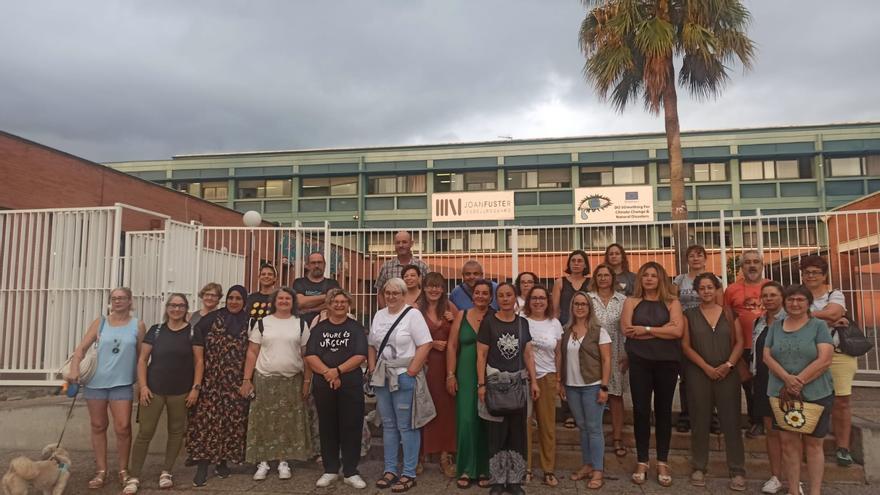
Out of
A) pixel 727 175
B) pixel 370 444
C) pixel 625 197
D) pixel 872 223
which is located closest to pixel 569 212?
pixel 625 197

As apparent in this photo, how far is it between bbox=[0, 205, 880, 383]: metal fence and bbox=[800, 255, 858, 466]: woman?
5.62 ft

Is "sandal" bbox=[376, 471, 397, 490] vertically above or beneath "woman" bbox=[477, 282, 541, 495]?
beneath

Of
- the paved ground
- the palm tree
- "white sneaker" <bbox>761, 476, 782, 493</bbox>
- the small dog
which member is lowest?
the paved ground

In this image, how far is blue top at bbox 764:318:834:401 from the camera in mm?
4328

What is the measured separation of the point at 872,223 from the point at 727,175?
25097 millimetres

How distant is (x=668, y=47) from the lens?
11.2 meters

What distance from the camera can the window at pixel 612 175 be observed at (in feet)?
101

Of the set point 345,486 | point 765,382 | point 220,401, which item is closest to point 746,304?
point 765,382

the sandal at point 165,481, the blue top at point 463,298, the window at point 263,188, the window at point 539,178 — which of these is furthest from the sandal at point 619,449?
the window at point 263,188

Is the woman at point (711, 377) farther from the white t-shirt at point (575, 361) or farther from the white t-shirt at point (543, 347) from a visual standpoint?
the white t-shirt at point (543, 347)

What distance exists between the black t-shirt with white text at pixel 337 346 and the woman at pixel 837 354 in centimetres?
383

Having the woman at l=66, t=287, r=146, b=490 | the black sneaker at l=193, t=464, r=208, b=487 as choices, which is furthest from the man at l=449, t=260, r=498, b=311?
the woman at l=66, t=287, r=146, b=490

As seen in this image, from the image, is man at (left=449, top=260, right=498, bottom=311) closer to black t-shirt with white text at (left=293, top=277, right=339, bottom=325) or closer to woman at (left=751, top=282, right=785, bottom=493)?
black t-shirt with white text at (left=293, top=277, right=339, bottom=325)

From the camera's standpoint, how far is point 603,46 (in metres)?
11.9
